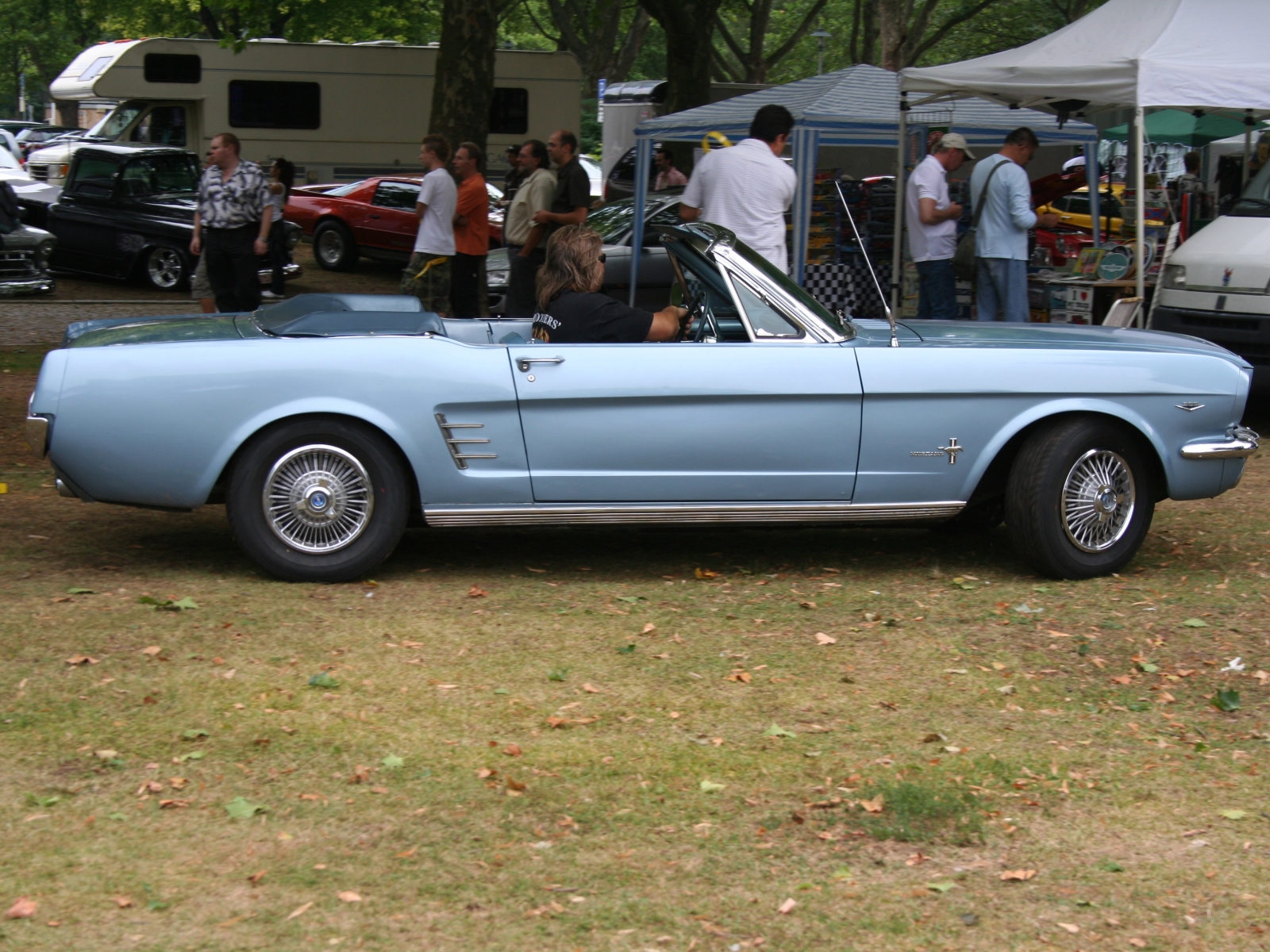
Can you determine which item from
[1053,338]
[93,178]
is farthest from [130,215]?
[1053,338]

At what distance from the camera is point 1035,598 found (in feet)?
19.4

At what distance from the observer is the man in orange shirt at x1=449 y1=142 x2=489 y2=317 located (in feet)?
38.3

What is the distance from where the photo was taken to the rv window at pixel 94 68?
2686 cm

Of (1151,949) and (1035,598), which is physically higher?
(1035,598)

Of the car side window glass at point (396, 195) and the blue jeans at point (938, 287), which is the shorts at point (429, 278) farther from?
the car side window glass at point (396, 195)

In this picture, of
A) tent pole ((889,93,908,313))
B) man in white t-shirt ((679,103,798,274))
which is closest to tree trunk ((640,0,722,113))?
tent pole ((889,93,908,313))

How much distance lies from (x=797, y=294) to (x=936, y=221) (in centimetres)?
520

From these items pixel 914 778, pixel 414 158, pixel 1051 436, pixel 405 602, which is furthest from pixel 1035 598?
pixel 414 158

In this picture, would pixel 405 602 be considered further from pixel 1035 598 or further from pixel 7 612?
pixel 1035 598

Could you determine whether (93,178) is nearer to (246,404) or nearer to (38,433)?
(38,433)

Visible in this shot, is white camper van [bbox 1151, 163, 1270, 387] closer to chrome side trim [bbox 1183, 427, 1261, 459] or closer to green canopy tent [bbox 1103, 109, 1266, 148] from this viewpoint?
chrome side trim [bbox 1183, 427, 1261, 459]

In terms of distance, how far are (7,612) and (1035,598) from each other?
13.0 feet

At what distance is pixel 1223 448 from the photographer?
20.1 feet

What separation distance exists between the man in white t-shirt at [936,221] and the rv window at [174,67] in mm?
14497
